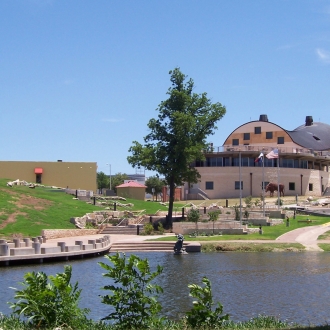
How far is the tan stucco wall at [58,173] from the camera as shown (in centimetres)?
9038

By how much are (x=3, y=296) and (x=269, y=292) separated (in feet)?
35.2

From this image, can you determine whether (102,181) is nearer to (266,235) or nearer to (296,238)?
(266,235)

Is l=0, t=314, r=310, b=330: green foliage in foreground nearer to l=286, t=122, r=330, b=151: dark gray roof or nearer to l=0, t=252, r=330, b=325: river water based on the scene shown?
l=0, t=252, r=330, b=325: river water

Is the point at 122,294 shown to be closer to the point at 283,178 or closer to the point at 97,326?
the point at 97,326

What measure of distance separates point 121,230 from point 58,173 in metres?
39.7

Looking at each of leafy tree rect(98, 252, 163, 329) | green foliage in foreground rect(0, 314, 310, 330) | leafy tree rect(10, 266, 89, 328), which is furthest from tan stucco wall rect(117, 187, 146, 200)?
leafy tree rect(10, 266, 89, 328)

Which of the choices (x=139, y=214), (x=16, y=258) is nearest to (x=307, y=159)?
(x=139, y=214)

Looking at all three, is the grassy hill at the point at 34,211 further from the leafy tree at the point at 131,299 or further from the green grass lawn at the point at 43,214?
the leafy tree at the point at 131,299

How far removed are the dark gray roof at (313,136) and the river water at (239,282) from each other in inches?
2760

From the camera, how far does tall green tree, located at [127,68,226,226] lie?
5759cm

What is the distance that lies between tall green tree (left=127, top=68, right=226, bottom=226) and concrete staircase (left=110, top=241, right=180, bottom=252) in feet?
43.5

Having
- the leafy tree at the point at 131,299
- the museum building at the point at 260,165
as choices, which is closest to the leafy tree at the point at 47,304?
the leafy tree at the point at 131,299

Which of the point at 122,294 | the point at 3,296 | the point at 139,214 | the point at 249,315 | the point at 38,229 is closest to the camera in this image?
the point at 122,294

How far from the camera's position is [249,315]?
20.2 m
